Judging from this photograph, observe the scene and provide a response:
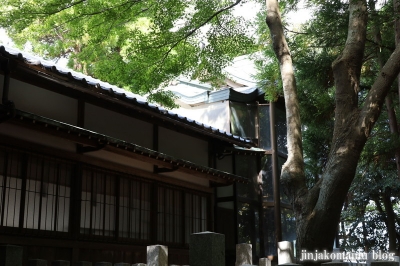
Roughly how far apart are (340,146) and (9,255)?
504cm

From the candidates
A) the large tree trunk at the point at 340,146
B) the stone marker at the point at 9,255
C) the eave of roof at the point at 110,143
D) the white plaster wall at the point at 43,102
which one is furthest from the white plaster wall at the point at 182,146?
the stone marker at the point at 9,255

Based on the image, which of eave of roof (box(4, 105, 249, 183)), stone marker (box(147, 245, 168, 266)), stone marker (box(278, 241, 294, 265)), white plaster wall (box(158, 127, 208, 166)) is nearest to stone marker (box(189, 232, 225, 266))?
stone marker (box(147, 245, 168, 266))

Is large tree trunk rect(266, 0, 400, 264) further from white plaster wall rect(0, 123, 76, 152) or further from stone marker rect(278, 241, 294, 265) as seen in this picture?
white plaster wall rect(0, 123, 76, 152)

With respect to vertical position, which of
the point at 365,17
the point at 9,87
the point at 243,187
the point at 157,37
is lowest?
the point at 243,187

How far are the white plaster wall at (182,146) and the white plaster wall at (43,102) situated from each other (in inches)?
120

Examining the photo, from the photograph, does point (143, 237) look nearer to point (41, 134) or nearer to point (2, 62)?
point (41, 134)

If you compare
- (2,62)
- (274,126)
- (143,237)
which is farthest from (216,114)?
(2,62)

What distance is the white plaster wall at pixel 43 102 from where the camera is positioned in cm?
991

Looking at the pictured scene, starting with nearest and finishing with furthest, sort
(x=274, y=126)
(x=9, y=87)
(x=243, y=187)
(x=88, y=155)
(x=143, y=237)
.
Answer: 1. (x=9, y=87)
2. (x=88, y=155)
3. (x=143, y=237)
4. (x=243, y=187)
5. (x=274, y=126)

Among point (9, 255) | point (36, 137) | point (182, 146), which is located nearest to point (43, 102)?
point (36, 137)

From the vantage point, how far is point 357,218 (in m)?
23.1

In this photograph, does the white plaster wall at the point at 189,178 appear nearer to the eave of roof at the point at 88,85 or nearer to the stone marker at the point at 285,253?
the eave of roof at the point at 88,85

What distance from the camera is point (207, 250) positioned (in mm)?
4109

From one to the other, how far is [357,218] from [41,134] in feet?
56.3
